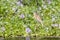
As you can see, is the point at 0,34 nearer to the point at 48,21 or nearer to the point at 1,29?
the point at 1,29

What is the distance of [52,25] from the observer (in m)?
8.36

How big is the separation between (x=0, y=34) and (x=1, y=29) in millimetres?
201

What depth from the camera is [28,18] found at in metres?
A: 8.45

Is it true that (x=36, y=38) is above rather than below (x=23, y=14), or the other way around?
below

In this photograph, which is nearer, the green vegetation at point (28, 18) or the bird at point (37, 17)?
the green vegetation at point (28, 18)

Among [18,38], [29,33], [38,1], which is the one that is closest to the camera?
[18,38]

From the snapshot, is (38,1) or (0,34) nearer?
(0,34)

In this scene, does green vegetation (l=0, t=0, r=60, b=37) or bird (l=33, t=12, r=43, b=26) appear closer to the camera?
green vegetation (l=0, t=0, r=60, b=37)

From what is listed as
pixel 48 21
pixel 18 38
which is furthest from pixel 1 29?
pixel 48 21

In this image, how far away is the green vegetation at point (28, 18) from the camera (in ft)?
26.2

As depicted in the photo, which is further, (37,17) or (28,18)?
(37,17)

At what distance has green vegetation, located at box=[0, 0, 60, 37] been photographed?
26.2ft

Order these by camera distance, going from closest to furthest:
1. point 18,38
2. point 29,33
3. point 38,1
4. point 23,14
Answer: point 18,38 < point 29,33 < point 23,14 < point 38,1

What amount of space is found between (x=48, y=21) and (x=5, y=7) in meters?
1.51
